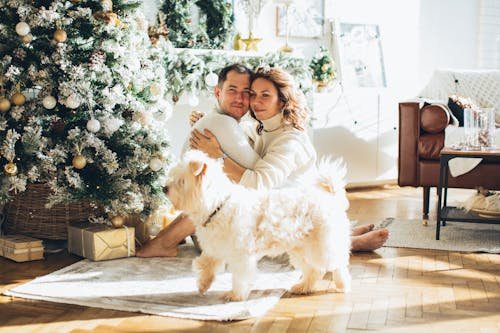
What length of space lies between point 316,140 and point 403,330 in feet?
10.3

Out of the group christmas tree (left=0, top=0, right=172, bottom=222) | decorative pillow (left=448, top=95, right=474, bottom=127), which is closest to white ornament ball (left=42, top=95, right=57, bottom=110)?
christmas tree (left=0, top=0, right=172, bottom=222)

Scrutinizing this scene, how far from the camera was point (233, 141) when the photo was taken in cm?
282

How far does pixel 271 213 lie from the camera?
2.47 meters

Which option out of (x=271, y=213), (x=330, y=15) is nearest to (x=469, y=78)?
(x=330, y=15)

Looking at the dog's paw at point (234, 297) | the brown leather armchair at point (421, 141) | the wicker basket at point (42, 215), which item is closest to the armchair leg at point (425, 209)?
the brown leather armchair at point (421, 141)

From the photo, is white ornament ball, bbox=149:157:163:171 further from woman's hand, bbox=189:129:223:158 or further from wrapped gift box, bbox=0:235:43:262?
wrapped gift box, bbox=0:235:43:262

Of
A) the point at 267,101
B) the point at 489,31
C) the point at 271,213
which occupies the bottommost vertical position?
the point at 271,213

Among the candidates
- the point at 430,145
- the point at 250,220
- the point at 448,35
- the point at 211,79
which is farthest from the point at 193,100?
the point at 448,35

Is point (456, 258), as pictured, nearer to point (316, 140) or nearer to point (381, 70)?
point (316, 140)

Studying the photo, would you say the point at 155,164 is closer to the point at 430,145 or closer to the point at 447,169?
the point at 447,169

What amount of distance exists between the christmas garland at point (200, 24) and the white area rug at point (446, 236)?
6.30ft

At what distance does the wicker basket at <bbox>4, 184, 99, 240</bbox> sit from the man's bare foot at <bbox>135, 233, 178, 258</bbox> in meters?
0.40

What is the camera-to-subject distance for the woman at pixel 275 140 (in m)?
2.73

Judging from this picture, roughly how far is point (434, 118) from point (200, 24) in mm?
1877
